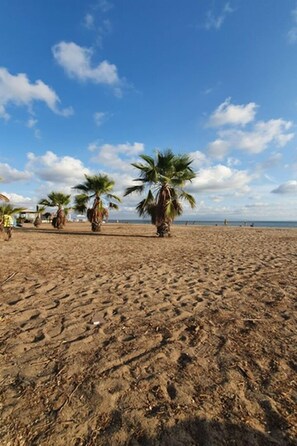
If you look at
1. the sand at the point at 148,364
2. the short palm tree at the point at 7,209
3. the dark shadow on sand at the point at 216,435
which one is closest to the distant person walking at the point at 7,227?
the short palm tree at the point at 7,209

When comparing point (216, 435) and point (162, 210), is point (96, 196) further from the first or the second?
point (216, 435)

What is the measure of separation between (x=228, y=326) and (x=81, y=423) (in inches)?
97.0

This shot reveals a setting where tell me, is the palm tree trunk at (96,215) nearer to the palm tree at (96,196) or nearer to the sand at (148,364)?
the palm tree at (96,196)

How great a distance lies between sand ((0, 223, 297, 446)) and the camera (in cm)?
207

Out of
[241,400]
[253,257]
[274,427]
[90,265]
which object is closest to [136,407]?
[241,400]

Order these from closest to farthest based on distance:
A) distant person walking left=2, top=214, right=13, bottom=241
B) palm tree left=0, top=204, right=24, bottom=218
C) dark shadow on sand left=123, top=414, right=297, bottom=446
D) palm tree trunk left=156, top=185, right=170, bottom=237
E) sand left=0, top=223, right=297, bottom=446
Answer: dark shadow on sand left=123, top=414, right=297, bottom=446, sand left=0, top=223, right=297, bottom=446, distant person walking left=2, top=214, right=13, bottom=241, palm tree trunk left=156, top=185, right=170, bottom=237, palm tree left=0, top=204, right=24, bottom=218

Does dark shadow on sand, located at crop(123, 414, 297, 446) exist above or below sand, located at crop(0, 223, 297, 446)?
below

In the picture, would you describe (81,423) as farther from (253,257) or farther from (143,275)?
(253,257)

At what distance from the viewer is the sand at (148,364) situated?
2.07 m

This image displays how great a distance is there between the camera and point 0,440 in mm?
1948

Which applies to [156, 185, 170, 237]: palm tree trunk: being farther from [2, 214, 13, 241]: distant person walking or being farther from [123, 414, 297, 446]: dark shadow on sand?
[123, 414, 297, 446]: dark shadow on sand

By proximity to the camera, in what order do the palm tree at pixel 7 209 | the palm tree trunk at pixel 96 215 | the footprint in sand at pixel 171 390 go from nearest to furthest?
the footprint in sand at pixel 171 390 → the palm tree at pixel 7 209 → the palm tree trunk at pixel 96 215

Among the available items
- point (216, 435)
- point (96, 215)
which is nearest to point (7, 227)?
point (96, 215)

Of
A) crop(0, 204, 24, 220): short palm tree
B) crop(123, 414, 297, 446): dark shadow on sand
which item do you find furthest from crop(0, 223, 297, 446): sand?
crop(0, 204, 24, 220): short palm tree
